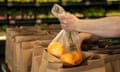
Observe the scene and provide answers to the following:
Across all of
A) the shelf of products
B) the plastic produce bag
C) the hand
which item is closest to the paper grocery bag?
the plastic produce bag

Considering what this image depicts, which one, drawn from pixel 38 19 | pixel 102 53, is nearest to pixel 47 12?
pixel 38 19

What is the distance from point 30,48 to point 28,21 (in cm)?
336

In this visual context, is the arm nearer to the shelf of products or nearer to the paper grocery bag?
the paper grocery bag

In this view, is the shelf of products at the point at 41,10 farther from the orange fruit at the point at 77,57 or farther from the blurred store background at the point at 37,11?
the orange fruit at the point at 77,57

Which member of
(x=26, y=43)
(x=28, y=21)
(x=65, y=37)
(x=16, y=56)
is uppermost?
(x=65, y=37)

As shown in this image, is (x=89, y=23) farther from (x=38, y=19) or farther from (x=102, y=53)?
(x=38, y=19)

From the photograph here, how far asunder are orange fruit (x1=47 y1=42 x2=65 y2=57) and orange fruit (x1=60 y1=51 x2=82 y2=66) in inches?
1.5

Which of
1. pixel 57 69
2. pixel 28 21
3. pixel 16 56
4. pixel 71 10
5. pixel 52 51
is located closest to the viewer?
pixel 57 69

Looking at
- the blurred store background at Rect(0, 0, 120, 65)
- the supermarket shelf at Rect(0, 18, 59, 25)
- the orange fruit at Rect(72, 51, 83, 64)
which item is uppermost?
the orange fruit at Rect(72, 51, 83, 64)

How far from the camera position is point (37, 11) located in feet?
16.8

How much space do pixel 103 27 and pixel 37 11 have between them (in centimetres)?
385

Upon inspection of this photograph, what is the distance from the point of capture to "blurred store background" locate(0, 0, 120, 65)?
4859mm

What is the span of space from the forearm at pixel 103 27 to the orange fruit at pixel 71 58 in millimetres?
151

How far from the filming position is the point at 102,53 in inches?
55.1
